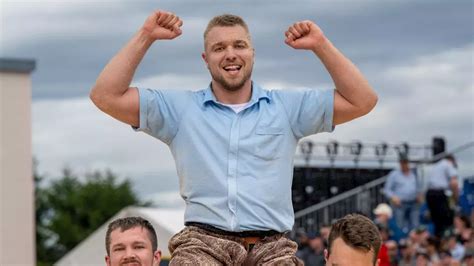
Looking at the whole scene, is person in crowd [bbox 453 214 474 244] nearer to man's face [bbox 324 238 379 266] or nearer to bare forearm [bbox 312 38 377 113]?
bare forearm [bbox 312 38 377 113]

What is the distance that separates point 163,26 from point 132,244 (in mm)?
1037


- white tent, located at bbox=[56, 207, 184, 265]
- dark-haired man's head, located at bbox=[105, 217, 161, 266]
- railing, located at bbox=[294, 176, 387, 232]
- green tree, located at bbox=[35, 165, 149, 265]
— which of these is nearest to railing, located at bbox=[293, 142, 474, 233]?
railing, located at bbox=[294, 176, 387, 232]

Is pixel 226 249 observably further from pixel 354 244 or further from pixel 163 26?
pixel 163 26

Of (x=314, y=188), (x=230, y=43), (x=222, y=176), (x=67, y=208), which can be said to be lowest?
(x=67, y=208)

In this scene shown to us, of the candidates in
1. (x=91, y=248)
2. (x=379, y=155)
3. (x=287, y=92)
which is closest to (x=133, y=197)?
(x=379, y=155)

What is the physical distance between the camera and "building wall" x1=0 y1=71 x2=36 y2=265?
2994cm

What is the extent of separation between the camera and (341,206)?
2647cm

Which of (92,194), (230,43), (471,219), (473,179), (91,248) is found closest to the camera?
(230,43)

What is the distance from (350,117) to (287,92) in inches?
12.9

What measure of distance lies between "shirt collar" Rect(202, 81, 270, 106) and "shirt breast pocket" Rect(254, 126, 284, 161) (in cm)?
16

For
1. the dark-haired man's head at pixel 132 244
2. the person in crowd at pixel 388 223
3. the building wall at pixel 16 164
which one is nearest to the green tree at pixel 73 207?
the building wall at pixel 16 164

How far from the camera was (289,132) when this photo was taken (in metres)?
6.45

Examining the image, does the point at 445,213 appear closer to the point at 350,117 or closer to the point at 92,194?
the point at 350,117

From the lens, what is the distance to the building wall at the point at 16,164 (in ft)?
98.2
